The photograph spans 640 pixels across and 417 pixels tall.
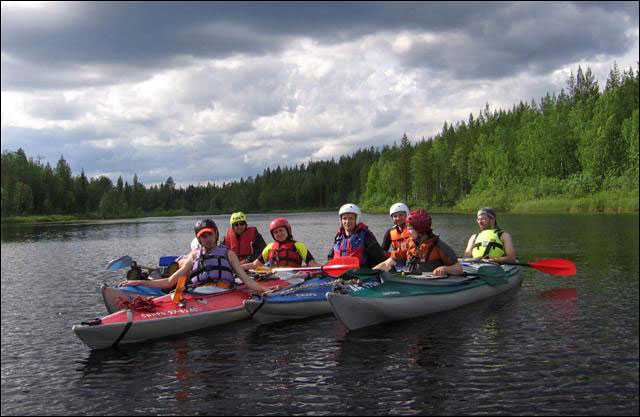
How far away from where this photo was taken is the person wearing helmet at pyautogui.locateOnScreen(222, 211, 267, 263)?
1565 cm

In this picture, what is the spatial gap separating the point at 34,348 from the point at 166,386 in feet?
14.5

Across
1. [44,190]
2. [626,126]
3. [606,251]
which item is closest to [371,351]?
[606,251]

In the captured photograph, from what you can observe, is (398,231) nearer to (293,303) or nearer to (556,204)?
(293,303)

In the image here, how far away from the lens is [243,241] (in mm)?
15805

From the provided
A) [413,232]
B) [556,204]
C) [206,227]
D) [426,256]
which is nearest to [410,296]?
[426,256]

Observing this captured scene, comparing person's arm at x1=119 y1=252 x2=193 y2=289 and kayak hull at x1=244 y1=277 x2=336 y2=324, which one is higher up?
person's arm at x1=119 y1=252 x2=193 y2=289

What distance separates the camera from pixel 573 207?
6053 centimetres

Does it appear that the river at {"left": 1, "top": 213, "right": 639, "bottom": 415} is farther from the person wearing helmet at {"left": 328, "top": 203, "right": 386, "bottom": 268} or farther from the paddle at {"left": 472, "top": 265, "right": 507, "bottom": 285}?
the person wearing helmet at {"left": 328, "top": 203, "right": 386, "bottom": 268}

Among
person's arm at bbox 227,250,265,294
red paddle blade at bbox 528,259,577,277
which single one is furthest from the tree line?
person's arm at bbox 227,250,265,294

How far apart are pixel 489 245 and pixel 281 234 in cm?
620

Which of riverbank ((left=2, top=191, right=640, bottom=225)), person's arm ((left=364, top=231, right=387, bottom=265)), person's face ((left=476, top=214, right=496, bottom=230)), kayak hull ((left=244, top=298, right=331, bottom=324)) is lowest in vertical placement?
kayak hull ((left=244, top=298, right=331, bottom=324))

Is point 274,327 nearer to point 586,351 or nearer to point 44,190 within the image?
point 586,351

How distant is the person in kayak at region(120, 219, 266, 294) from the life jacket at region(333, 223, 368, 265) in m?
2.74

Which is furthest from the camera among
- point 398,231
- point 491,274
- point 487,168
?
point 487,168
